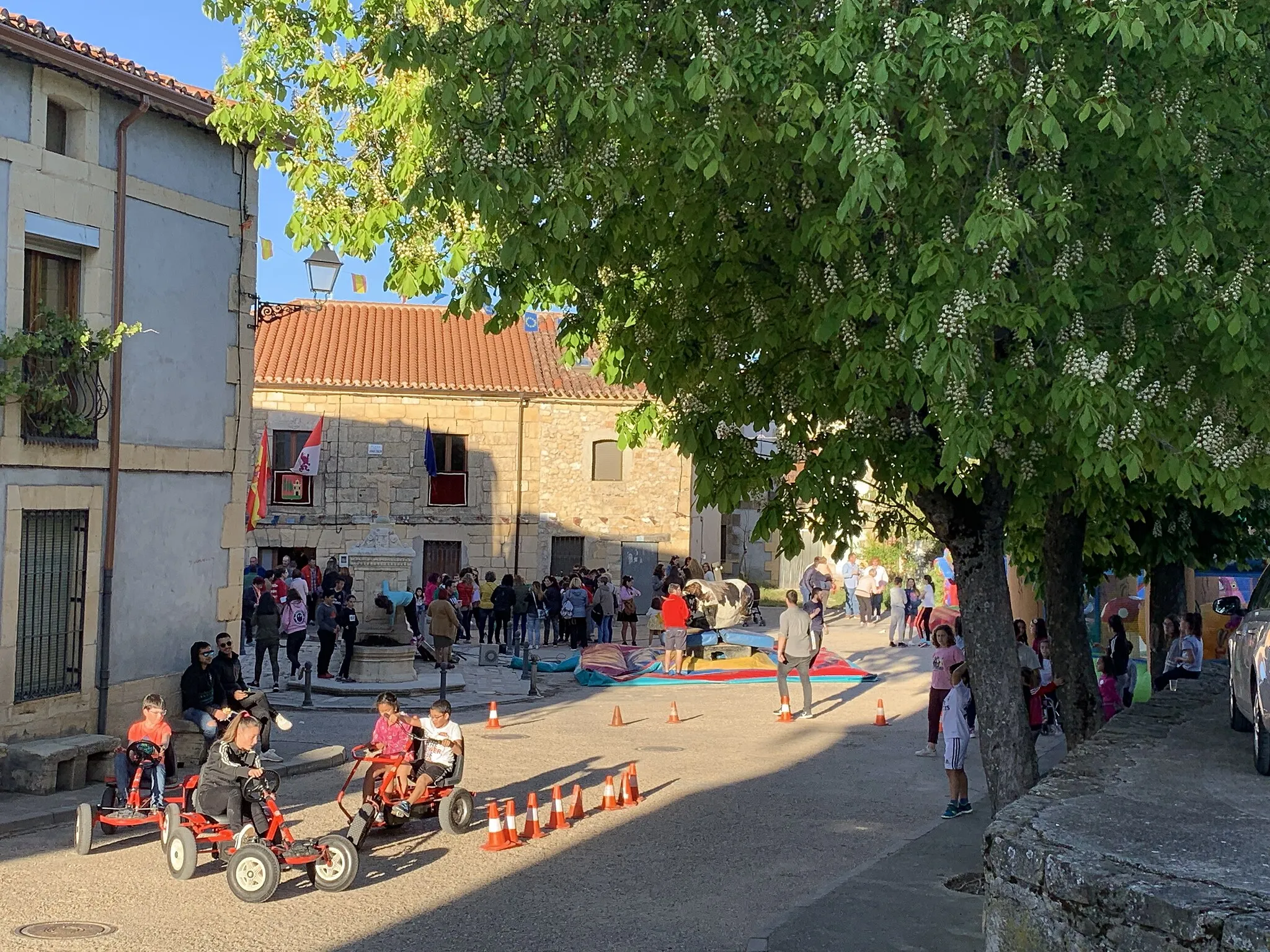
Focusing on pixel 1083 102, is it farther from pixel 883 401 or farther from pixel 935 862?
pixel 935 862

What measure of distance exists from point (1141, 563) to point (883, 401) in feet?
30.8

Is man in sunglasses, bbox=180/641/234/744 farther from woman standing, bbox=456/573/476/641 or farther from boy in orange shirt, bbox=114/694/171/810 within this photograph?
woman standing, bbox=456/573/476/641

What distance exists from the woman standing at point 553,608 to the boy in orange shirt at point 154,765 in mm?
18282

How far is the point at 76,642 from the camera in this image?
13898mm

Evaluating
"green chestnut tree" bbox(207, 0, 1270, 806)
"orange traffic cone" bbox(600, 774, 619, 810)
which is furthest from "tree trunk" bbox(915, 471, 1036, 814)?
"orange traffic cone" bbox(600, 774, 619, 810)

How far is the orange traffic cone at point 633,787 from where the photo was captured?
13.3 metres

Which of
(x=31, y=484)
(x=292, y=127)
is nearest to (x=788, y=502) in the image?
(x=292, y=127)

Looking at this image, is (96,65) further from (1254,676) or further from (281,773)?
(1254,676)

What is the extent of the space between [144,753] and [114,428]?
14.1 ft

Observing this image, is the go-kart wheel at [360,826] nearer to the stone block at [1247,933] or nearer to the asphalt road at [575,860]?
the asphalt road at [575,860]

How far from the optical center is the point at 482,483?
37.2 m

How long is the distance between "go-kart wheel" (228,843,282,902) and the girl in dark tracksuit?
0.51 meters

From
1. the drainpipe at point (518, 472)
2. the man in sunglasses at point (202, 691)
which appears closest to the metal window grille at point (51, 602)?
the man in sunglasses at point (202, 691)

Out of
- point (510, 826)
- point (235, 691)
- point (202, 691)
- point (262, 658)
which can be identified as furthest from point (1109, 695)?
point (262, 658)
